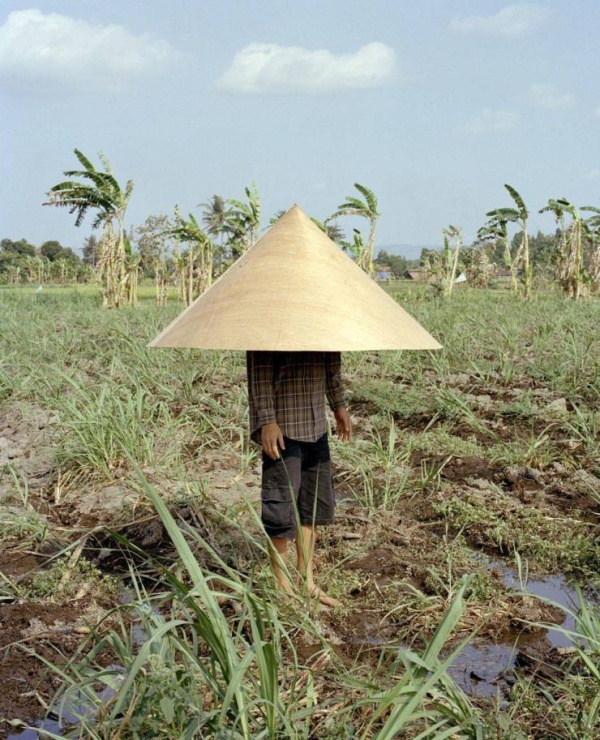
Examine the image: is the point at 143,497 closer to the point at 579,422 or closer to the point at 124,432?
the point at 124,432

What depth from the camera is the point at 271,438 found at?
8.95ft

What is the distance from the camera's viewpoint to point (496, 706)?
207 cm

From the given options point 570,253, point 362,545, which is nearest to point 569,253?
point 570,253

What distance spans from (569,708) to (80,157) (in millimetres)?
17681

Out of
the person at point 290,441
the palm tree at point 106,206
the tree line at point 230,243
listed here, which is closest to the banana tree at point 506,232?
the tree line at point 230,243

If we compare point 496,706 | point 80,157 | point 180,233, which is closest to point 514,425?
point 496,706

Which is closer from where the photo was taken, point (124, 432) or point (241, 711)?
point (241, 711)

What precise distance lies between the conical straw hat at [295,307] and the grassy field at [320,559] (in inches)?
25.2

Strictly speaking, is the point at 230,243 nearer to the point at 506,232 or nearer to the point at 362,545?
the point at 506,232

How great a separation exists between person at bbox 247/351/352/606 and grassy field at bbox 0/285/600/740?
6.8 inches

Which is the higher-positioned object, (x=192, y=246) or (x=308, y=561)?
(x=192, y=246)

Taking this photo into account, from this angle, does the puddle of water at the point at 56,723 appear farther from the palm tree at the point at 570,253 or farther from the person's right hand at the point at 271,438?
the palm tree at the point at 570,253

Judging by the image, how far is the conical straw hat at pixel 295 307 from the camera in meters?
2.53

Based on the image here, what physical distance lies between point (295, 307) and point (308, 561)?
0.88 meters
